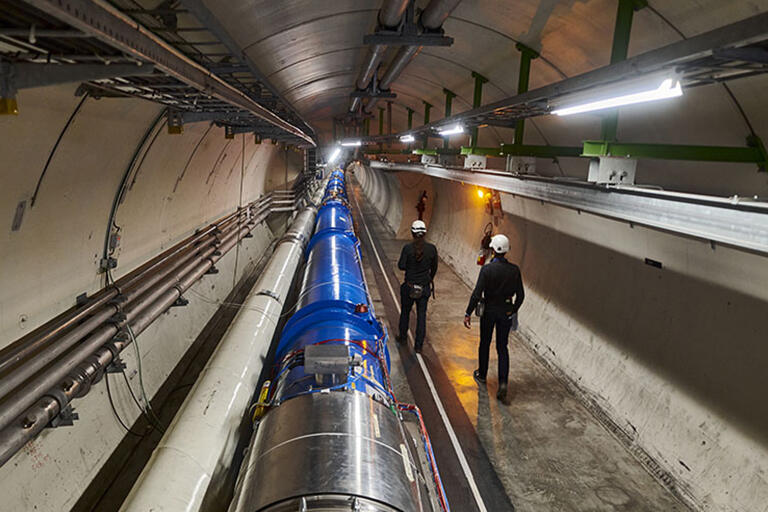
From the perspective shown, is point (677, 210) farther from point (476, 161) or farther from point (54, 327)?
point (476, 161)

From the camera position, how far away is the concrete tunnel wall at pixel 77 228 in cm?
302

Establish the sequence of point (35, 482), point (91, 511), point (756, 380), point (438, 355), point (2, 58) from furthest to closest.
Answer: point (438, 355)
point (91, 511)
point (756, 380)
point (35, 482)
point (2, 58)

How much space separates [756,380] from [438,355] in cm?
366

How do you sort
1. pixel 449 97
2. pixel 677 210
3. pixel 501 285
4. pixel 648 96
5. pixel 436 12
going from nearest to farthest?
pixel 648 96, pixel 677 210, pixel 436 12, pixel 501 285, pixel 449 97

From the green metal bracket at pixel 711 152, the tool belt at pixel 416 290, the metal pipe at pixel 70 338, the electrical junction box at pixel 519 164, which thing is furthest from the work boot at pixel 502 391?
the metal pipe at pixel 70 338

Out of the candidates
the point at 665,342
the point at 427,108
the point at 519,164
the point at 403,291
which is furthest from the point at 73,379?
the point at 427,108

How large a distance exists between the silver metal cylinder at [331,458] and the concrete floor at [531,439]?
200 centimetres

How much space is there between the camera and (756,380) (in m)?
3.52

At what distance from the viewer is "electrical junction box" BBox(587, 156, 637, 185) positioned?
12.0 ft

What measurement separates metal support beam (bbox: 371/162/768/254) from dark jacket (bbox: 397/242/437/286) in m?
2.04

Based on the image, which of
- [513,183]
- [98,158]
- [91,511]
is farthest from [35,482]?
[513,183]

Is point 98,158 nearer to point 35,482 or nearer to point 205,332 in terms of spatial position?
point 35,482

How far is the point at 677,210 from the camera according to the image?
2793 millimetres

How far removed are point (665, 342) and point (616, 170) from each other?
1976mm
